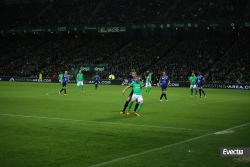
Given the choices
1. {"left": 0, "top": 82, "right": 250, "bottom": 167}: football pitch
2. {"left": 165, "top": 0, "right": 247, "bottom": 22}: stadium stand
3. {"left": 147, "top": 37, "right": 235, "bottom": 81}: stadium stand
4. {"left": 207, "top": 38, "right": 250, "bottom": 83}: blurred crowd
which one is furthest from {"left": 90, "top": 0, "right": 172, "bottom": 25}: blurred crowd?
{"left": 0, "top": 82, "right": 250, "bottom": 167}: football pitch

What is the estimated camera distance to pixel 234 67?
4459 cm

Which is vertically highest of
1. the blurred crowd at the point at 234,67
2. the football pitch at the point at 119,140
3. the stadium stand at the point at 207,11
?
the stadium stand at the point at 207,11

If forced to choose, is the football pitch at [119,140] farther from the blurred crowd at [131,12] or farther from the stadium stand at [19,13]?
the stadium stand at [19,13]

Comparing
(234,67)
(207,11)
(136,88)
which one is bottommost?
(136,88)

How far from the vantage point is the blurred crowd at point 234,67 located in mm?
42594

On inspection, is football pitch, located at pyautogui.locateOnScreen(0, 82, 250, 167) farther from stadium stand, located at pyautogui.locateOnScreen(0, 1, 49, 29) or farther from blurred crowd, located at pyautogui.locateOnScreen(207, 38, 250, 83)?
stadium stand, located at pyautogui.locateOnScreen(0, 1, 49, 29)

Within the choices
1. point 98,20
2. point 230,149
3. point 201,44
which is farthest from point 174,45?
point 230,149

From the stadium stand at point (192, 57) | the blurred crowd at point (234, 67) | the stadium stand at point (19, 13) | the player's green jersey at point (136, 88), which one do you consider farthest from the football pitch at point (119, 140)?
the stadium stand at point (19, 13)

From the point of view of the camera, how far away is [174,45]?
56.3 meters

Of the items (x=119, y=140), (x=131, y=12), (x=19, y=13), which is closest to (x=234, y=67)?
(x=131, y=12)

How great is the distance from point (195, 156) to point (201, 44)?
158 ft

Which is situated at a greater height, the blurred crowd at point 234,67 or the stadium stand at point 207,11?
the stadium stand at point 207,11

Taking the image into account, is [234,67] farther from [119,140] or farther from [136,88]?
[119,140]

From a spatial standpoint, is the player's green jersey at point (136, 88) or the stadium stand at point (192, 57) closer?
the player's green jersey at point (136, 88)
